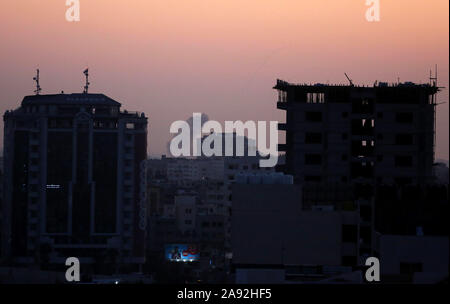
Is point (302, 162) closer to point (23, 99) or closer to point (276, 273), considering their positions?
point (276, 273)

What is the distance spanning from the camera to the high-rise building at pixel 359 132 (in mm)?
20562

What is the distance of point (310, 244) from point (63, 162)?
23.5 meters

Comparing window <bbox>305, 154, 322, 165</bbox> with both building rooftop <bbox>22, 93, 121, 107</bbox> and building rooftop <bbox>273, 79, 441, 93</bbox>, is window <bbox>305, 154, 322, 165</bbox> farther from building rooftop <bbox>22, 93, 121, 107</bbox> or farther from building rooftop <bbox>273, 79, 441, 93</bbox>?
building rooftop <bbox>22, 93, 121, 107</bbox>

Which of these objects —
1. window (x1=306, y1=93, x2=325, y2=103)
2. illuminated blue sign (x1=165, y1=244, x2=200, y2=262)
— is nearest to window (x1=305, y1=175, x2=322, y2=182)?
window (x1=306, y1=93, x2=325, y2=103)

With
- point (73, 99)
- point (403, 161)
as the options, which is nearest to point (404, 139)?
point (403, 161)

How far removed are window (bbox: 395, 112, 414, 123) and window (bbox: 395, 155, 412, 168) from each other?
0.88 metres

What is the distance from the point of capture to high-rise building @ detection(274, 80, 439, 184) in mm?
20562

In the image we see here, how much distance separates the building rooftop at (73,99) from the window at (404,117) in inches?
589

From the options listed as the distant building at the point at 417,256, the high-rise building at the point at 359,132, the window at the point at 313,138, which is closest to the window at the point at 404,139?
the high-rise building at the point at 359,132

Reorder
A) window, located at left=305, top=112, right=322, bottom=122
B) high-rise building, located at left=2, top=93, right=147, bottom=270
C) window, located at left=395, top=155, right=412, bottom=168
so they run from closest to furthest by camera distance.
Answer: window, located at left=305, top=112, right=322, bottom=122, window, located at left=395, top=155, right=412, bottom=168, high-rise building, located at left=2, top=93, right=147, bottom=270

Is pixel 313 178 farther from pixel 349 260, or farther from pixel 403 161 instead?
pixel 349 260

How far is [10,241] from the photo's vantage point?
3167 centimetres

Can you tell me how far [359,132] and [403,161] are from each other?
4.16ft
